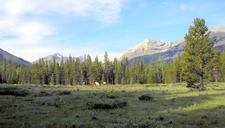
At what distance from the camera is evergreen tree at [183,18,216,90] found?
26.6m

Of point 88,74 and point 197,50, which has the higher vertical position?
point 197,50

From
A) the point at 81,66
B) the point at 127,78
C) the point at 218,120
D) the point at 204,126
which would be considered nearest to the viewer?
the point at 204,126

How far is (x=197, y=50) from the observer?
2728cm

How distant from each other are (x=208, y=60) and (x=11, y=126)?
30.4 metres

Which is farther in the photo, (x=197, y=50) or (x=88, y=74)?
(x=88, y=74)

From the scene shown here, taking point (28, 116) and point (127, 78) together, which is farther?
point (127, 78)

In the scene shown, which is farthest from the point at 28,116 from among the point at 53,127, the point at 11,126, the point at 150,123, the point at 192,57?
the point at 192,57

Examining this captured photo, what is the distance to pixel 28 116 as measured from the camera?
921 cm

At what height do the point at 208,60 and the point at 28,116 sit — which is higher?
the point at 208,60

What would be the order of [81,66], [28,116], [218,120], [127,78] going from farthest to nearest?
[127,78] → [81,66] → [28,116] → [218,120]

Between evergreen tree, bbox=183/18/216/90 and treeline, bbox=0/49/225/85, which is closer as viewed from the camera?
evergreen tree, bbox=183/18/216/90

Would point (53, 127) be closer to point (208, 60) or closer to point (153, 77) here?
point (208, 60)

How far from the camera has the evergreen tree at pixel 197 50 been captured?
2664 centimetres

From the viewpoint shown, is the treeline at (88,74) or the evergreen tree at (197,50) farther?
the treeline at (88,74)
